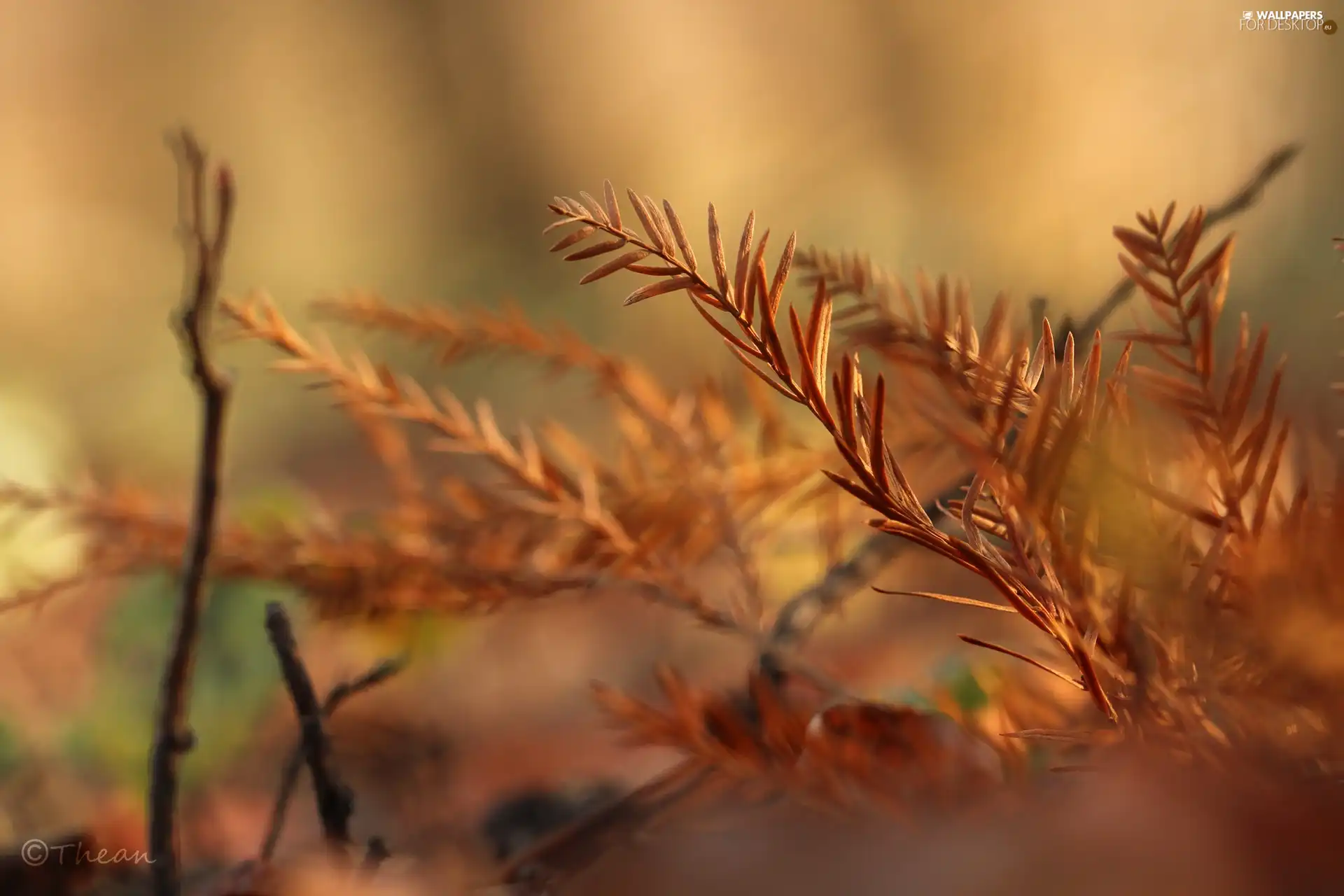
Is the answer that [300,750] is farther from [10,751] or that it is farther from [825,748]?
[10,751]

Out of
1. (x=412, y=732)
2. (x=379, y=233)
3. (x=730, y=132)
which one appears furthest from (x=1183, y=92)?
(x=379, y=233)

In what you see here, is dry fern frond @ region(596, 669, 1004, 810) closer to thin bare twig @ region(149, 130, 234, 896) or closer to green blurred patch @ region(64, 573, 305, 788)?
thin bare twig @ region(149, 130, 234, 896)

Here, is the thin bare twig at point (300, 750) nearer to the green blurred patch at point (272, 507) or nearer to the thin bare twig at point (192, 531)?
the thin bare twig at point (192, 531)

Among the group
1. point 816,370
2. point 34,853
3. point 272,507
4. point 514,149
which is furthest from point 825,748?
point 514,149

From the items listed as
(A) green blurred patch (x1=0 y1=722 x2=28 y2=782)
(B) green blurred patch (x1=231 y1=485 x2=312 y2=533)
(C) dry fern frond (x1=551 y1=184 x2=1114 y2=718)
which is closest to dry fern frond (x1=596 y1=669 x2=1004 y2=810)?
(C) dry fern frond (x1=551 y1=184 x2=1114 y2=718)

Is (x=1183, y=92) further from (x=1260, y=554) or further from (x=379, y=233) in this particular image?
(x=379, y=233)

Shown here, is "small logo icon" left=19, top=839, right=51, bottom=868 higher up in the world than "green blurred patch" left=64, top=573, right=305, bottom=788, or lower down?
higher up

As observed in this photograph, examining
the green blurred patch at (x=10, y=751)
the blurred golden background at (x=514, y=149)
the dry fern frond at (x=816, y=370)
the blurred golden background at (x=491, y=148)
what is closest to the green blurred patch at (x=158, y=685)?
the green blurred patch at (x=10, y=751)
